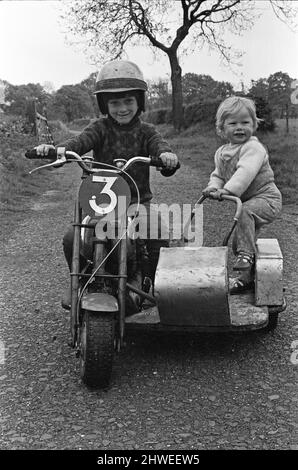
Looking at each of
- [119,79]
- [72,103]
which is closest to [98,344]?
[119,79]

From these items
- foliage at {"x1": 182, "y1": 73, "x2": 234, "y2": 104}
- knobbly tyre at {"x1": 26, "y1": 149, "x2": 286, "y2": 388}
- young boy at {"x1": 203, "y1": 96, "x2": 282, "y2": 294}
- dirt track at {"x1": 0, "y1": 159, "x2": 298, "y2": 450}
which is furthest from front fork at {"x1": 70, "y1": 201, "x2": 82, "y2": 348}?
foliage at {"x1": 182, "y1": 73, "x2": 234, "y2": 104}

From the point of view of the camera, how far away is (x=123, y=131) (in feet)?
14.8

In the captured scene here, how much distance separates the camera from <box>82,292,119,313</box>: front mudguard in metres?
3.43

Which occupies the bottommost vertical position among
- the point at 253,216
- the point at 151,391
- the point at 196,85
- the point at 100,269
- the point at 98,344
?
the point at 151,391

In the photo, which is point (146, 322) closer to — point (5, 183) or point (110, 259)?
point (110, 259)

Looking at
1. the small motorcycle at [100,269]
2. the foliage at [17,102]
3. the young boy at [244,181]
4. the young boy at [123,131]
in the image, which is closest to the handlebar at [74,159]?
the small motorcycle at [100,269]

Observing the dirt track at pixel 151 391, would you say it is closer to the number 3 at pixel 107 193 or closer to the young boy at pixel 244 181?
the young boy at pixel 244 181

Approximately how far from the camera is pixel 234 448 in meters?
2.93

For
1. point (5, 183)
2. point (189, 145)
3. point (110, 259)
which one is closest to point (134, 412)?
point (110, 259)

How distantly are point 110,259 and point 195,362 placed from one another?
2.66 ft

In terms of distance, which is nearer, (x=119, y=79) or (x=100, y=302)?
(x=100, y=302)

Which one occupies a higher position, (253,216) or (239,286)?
(253,216)

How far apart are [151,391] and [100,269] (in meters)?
0.74

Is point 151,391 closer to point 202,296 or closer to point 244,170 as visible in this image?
point 202,296
